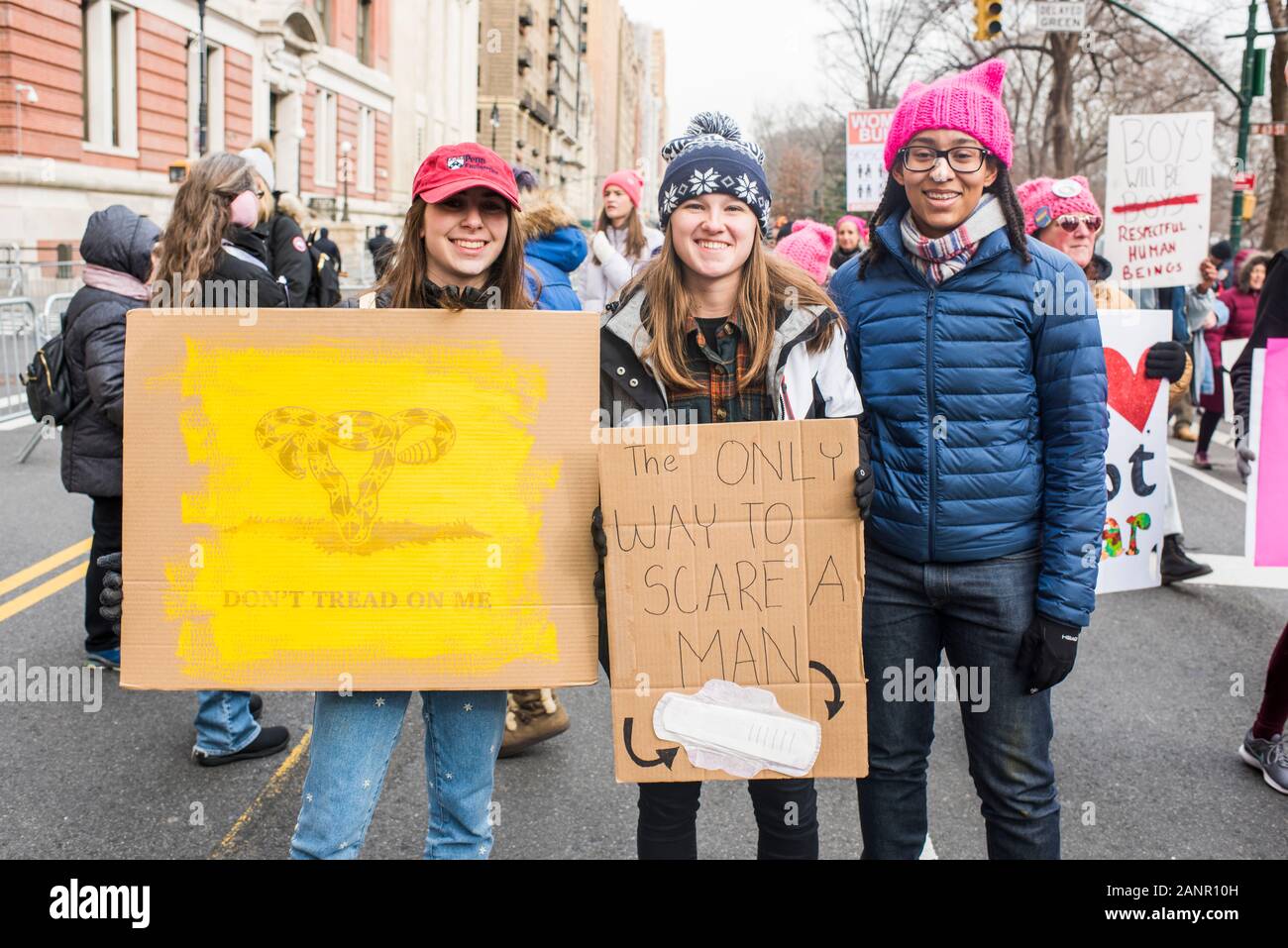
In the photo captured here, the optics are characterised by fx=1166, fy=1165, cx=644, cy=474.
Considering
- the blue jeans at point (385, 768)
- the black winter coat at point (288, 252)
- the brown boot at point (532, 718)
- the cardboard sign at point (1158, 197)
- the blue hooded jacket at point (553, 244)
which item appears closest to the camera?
the blue jeans at point (385, 768)

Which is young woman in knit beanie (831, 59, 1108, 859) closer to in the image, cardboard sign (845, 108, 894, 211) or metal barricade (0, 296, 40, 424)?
metal barricade (0, 296, 40, 424)

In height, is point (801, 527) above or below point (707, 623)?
above

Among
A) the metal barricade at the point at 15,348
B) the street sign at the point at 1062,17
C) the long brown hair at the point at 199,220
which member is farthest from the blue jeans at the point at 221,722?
the street sign at the point at 1062,17

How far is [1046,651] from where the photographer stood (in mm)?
2613

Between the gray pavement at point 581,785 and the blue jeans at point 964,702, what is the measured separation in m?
0.82

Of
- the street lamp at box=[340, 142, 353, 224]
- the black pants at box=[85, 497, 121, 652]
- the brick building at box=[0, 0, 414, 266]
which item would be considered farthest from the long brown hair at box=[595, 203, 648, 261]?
the street lamp at box=[340, 142, 353, 224]

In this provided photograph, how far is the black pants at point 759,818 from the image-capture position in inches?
104

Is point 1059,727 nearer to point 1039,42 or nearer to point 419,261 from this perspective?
point 419,261

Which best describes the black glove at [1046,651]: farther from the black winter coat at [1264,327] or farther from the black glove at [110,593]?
the black glove at [110,593]

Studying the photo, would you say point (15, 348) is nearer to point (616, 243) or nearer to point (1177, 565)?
point (616, 243)

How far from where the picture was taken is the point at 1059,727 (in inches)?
184

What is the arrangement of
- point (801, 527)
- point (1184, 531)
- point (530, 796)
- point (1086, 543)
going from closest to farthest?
point (801, 527), point (1086, 543), point (530, 796), point (1184, 531)
